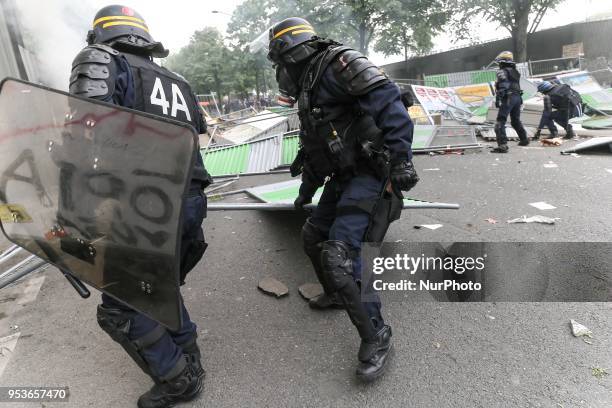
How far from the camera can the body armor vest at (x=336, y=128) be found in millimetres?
2143

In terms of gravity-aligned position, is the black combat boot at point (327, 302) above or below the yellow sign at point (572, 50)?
below

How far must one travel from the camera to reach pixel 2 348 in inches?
96.3

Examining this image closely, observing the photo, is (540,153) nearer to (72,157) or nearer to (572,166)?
(572,166)

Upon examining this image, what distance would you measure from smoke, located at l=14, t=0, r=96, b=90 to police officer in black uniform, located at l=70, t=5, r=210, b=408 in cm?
642

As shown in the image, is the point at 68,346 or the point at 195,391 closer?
the point at 195,391

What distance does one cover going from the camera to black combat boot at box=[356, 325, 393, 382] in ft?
6.44

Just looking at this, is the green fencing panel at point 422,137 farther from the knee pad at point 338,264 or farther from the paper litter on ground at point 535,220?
the knee pad at point 338,264

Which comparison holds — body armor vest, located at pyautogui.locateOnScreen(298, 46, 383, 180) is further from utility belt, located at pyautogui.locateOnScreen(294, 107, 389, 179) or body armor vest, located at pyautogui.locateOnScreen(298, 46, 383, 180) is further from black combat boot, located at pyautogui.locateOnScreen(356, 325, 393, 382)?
black combat boot, located at pyautogui.locateOnScreen(356, 325, 393, 382)

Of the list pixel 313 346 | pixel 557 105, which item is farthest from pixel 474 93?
pixel 313 346

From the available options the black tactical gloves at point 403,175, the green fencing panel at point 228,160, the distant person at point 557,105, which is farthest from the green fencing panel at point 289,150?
the distant person at point 557,105

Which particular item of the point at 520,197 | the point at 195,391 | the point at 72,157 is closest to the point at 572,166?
the point at 520,197

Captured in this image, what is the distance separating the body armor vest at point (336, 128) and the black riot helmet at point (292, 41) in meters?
0.08

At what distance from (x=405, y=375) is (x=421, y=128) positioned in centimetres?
746

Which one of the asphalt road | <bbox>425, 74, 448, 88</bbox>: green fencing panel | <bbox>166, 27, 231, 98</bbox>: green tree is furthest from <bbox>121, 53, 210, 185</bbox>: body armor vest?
<bbox>166, 27, 231, 98</bbox>: green tree
